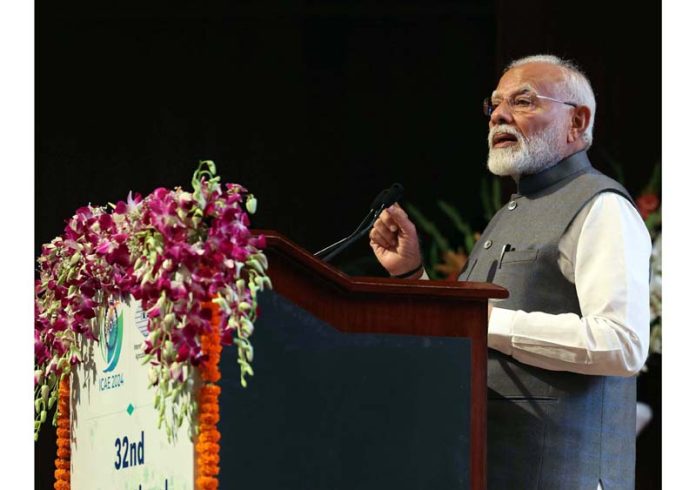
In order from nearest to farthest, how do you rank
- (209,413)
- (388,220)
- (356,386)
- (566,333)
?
1. (209,413)
2. (356,386)
3. (566,333)
4. (388,220)

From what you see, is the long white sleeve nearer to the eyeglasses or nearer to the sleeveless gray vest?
the sleeveless gray vest

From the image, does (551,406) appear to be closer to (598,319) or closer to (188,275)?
(598,319)

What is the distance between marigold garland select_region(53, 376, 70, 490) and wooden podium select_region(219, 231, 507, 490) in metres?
0.77

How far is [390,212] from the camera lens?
344 centimetres

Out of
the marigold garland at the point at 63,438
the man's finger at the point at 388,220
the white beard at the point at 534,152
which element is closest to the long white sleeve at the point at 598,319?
the white beard at the point at 534,152

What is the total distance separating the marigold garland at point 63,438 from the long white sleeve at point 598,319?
0.90 m

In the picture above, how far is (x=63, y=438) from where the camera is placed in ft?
10.2

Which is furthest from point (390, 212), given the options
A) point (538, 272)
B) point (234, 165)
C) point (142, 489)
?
point (234, 165)

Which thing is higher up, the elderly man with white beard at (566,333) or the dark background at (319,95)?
the dark background at (319,95)

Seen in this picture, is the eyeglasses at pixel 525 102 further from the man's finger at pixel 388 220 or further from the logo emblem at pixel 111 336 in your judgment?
the logo emblem at pixel 111 336

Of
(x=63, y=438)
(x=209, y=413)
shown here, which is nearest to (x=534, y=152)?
(x=63, y=438)

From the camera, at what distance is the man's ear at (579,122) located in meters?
3.59

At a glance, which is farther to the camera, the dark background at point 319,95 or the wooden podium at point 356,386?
the dark background at point 319,95

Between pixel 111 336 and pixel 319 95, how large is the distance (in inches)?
129
